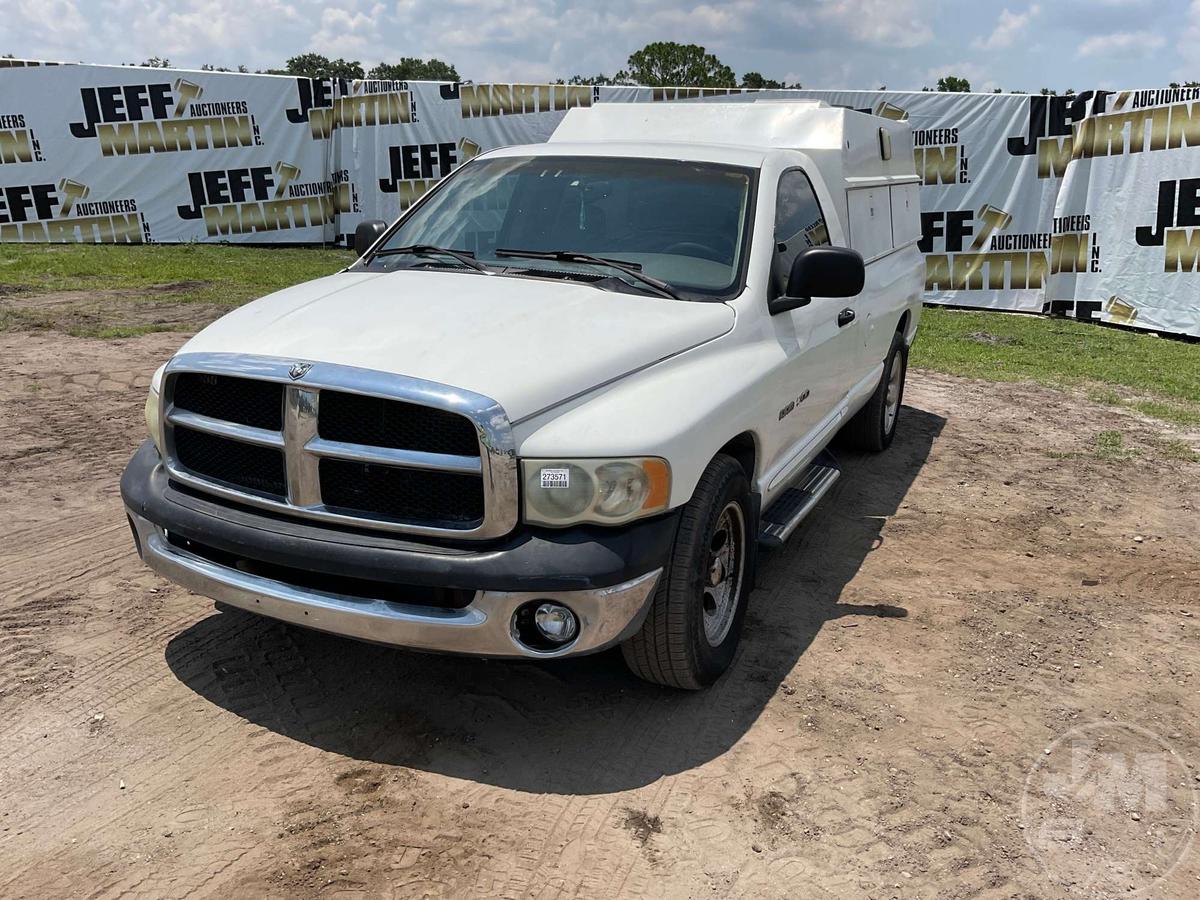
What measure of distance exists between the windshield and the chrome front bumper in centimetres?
142

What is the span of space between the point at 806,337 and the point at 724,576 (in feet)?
4.14

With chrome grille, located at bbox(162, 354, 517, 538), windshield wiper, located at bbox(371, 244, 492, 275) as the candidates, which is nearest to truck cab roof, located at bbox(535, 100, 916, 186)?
windshield wiper, located at bbox(371, 244, 492, 275)

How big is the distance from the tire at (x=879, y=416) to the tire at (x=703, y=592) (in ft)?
9.35

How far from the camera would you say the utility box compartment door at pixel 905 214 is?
677 centimetres

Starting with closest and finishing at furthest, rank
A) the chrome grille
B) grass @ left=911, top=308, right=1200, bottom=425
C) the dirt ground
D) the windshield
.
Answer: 1. the dirt ground
2. the chrome grille
3. the windshield
4. grass @ left=911, top=308, right=1200, bottom=425

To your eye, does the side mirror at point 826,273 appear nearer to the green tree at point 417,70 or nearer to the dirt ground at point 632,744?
the dirt ground at point 632,744

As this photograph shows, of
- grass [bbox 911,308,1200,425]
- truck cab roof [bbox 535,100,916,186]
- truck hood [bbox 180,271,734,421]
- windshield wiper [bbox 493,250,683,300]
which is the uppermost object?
truck cab roof [bbox 535,100,916,186]

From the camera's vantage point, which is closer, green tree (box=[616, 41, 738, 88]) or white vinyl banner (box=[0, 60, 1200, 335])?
white vinyl banner (box=[0, 60, 1200, 335])

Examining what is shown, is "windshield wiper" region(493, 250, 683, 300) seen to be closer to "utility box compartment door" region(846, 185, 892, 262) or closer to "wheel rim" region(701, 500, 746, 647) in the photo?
"wheel rim" region(701, 500, 746, 647)

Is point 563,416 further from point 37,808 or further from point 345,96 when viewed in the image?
point 345,96

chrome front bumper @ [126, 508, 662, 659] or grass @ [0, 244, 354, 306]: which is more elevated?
grass @ [0, 244, 354, 306]

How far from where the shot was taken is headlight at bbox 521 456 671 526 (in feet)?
9.91

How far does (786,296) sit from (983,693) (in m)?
1.81

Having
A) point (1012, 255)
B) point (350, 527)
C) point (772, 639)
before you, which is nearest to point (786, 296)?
point (772, 639)
